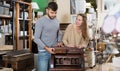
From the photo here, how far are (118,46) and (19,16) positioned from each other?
167 inches

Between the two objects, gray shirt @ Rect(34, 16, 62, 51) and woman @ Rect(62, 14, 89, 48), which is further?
woman @ Rect(62, 14, 89, 48)

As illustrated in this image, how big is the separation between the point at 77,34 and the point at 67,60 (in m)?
0.60

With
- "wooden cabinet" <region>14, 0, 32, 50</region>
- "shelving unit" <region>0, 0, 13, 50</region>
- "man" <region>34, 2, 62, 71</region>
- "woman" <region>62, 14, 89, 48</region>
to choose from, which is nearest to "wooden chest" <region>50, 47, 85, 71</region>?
"man" <region>34, 2, 62, 71</region>

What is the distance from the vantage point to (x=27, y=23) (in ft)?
21.6

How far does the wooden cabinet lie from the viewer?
564 cm

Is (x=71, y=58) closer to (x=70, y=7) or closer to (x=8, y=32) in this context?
(x=70, y=7)

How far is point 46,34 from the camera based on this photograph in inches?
111

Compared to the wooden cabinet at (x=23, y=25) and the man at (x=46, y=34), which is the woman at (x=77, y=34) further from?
the wooden cabinet at (x=23, y=25)

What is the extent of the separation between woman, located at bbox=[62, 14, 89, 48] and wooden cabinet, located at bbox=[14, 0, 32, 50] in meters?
2.90

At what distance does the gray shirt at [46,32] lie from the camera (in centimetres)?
275

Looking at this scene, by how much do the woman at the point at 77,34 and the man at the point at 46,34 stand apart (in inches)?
5.8

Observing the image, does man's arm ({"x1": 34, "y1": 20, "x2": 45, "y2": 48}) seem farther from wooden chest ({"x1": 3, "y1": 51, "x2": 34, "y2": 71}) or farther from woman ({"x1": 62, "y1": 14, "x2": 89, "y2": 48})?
wooden chest ({"x1": 3, "y1": 51, "x2": 34, "y2": 71})

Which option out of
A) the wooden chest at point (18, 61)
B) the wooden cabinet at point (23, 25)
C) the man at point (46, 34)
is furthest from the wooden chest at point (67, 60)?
the wooden cabinet at point (23, 25)

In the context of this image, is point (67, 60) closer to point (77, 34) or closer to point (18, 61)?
point (77, 34)
